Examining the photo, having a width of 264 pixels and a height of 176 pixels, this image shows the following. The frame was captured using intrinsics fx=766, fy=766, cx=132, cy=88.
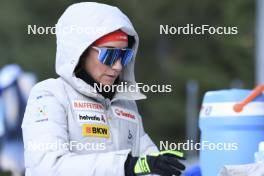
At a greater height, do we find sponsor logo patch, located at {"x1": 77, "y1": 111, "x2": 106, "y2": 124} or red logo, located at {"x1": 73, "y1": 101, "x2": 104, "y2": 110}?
red logo, located at {"x1": 73, "y1": 101, "x2": 104, "y2": 110}

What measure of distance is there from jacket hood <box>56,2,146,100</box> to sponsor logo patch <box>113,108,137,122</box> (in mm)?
175

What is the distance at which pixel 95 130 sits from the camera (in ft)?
9.61

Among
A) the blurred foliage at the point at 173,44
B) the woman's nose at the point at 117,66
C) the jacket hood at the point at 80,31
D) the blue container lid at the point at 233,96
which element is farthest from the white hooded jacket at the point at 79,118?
the blurred foliage at the point at 173,44

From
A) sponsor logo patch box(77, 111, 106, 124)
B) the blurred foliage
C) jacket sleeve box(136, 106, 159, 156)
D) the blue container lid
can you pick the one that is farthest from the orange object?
the blurred foliage

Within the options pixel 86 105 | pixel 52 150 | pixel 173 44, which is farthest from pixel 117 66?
pixel 173 44

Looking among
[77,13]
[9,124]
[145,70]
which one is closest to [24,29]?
[145,70]

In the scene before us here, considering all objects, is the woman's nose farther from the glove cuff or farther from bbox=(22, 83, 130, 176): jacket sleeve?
the glove cuff

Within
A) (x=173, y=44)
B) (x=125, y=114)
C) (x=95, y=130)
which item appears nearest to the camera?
(x=95, y=130)

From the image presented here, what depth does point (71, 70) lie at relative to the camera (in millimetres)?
2945

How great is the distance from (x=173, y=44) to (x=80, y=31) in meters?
22.4

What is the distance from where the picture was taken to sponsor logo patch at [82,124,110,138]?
290 cm

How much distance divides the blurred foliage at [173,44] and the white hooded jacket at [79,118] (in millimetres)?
18834

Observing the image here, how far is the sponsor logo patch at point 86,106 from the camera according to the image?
9.60 ft

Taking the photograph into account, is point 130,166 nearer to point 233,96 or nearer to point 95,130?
point 95,130
